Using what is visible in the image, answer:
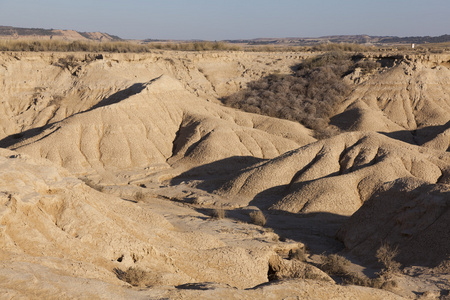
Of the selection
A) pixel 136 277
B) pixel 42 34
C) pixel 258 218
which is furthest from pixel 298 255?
pixel 42 34

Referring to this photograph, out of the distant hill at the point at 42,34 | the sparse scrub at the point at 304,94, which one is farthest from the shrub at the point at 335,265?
the distant hill at the point at 42,34

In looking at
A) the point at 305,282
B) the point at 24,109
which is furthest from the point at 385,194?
the point at 24,109

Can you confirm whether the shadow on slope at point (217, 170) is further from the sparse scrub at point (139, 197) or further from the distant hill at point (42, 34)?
the distant hill at point (42, 34)

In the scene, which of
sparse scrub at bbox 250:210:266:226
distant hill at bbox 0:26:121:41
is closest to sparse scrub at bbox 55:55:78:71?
sparse scrub at bbox 250:210:266:226

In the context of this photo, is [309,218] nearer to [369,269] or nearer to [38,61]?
[369,269]

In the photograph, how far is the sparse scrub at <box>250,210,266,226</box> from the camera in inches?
733

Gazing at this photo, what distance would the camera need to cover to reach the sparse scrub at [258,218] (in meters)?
18.6

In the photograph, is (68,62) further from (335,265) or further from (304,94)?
(335,265)

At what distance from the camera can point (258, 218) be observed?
61.5ft

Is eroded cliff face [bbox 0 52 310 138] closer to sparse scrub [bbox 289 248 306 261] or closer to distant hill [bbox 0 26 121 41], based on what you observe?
sparse scrub [bbox 289 248 306 261]

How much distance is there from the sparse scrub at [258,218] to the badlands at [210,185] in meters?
0.09

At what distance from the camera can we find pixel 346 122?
3988cm

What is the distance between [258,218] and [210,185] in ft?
22.1

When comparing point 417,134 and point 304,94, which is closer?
point 417,134
